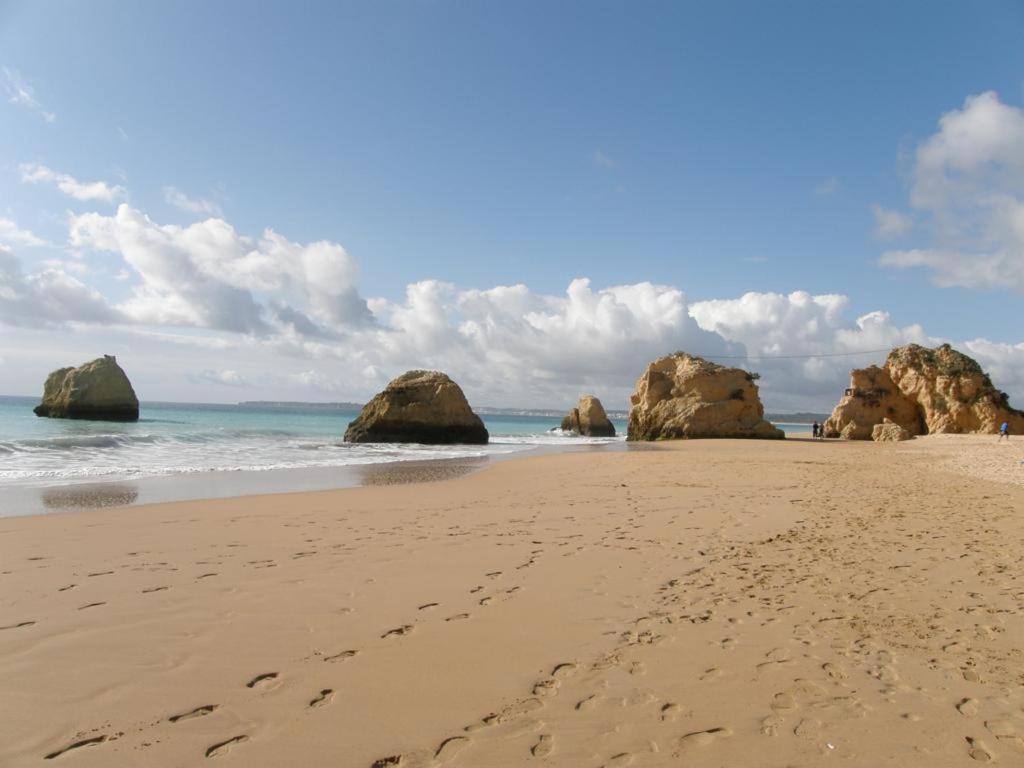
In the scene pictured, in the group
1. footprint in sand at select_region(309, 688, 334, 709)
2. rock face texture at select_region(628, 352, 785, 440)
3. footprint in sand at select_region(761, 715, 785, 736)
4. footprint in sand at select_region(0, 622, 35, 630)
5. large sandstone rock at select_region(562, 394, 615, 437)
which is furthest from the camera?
large sandstone rock at select_region(562, 394, 615, 437)

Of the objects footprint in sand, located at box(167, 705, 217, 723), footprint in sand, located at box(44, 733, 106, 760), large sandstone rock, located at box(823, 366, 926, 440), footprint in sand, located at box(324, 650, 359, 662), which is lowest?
footprint in sand, located at box(44, 733, 106, 760)

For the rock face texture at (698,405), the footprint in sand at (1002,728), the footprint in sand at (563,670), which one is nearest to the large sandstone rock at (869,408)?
the rock face texture at (698,405)

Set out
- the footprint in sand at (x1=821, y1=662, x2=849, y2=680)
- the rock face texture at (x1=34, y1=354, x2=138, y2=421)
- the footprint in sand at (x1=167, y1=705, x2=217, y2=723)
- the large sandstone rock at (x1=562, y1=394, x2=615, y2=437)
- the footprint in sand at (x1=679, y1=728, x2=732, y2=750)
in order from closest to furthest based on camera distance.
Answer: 1. the footprint in sand at (x1=679, y1=728, x2=732, y2=750)
2. the footprint in sand at (x1=167, y1=705, x2=217, y2=723)
3. the footprint in sand at (x1=821, y1=662, x2=849, y2=680)
4. the rock face texture at (x1=34, y1=354, x2=138, y2=421)
5. the large sandstone rock at (x1=562, y1=394, x2=615, y2=437)

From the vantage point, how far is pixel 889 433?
3444cm

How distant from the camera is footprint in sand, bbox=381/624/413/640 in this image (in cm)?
436

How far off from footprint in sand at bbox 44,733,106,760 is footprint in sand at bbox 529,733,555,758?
7.20 feet

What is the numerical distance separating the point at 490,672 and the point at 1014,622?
423cm

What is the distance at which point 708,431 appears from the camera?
118ft

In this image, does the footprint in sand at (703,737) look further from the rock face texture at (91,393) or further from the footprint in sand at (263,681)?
the rock face texture at (91,393)

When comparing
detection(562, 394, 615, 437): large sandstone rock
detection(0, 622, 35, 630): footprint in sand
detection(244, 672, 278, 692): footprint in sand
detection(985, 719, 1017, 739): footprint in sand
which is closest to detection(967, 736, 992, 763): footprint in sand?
detection(985, 719, 1017, 739): footprint in sand

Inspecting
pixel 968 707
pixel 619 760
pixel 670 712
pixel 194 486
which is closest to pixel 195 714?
pixel 619 760

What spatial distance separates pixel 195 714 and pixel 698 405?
36.1 metres

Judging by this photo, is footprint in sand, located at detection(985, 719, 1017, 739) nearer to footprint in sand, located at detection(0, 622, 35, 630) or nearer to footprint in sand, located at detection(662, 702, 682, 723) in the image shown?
footprint in sand, located at detection(662, 702, 682, 723)

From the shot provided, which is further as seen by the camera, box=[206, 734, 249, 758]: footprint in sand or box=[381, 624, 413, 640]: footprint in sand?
box=[381, 624, 413, 640]: footprint in sand
